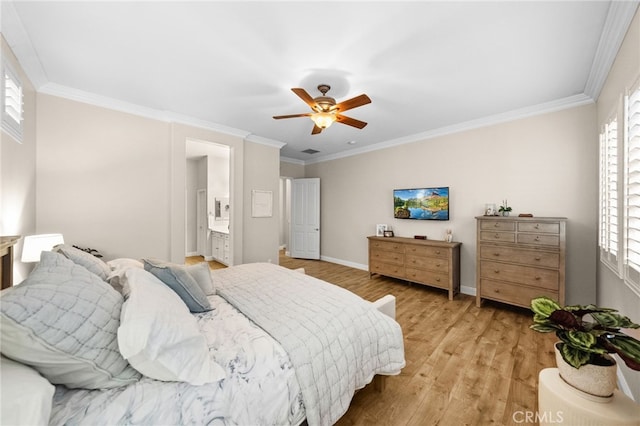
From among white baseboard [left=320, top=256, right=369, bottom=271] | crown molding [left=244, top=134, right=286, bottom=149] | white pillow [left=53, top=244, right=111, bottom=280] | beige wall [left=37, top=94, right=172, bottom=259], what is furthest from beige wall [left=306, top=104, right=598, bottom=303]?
white pillow [left=53, top=244, right=111, bottom=280]

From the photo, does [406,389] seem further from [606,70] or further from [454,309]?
[606,70]

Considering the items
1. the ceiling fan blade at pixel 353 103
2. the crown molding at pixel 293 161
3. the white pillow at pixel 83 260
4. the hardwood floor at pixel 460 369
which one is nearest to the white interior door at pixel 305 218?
the crown molding at pixel 293 161

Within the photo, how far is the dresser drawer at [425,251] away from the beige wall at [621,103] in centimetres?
161

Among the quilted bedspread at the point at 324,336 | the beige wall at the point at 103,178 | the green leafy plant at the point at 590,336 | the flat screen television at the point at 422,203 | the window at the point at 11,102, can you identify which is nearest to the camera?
the green leafy plant at the point at 590,336

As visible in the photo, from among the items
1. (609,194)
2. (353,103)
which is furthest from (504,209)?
(353,103)

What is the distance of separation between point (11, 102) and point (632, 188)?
15.4 ft

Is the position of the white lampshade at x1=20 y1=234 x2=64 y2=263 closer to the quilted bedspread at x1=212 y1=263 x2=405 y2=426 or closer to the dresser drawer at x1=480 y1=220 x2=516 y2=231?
the quilted bedspread at x1=212 y1=263 x2=405 y2=426

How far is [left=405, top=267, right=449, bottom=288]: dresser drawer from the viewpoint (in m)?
3.75

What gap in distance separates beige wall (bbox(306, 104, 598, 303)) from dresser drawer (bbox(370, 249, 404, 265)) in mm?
569

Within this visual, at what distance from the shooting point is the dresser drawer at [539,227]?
113 inches

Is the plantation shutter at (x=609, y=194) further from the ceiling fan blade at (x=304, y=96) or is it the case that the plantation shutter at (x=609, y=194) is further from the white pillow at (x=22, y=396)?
the white pillow at (x=22, y=396)

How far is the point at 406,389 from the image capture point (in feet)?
6.09

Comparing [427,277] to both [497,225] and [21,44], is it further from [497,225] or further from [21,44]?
[21,44]

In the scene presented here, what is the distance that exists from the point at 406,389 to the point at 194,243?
20.5 ft
